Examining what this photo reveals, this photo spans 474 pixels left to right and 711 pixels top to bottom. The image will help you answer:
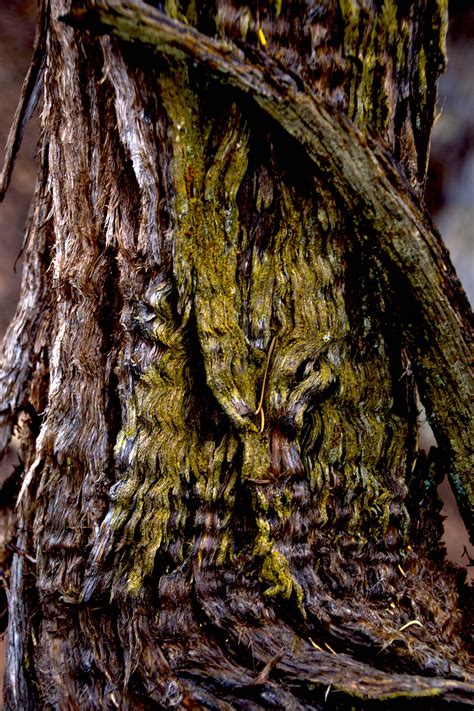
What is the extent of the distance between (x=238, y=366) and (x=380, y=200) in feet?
0.90

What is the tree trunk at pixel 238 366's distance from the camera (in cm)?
58

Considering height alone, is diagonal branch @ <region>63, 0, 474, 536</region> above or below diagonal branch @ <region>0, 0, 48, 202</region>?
below

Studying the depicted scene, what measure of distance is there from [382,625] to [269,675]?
162 millimetres

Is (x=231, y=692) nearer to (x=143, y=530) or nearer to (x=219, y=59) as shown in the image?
(x=143, y=530)

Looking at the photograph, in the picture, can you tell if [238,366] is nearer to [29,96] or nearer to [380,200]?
[380,200]

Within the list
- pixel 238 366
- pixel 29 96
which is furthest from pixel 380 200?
pixel 29 96

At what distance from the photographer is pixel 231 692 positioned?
0.56 meters

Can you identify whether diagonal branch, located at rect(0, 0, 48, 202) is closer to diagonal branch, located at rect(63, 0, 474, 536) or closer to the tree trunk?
the tree trunk

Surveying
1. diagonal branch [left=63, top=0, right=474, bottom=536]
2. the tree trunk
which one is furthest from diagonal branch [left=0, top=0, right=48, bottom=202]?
diagonal branch [left=63, top=0, right=474, bottom=536]

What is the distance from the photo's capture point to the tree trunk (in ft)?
1.90

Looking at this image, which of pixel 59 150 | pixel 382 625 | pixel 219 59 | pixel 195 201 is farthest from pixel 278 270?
pixel 382 625

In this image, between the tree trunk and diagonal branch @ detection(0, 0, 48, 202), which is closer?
the tree trunk

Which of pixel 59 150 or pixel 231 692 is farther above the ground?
pixel 59 150

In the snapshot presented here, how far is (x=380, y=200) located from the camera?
61 centimetres
